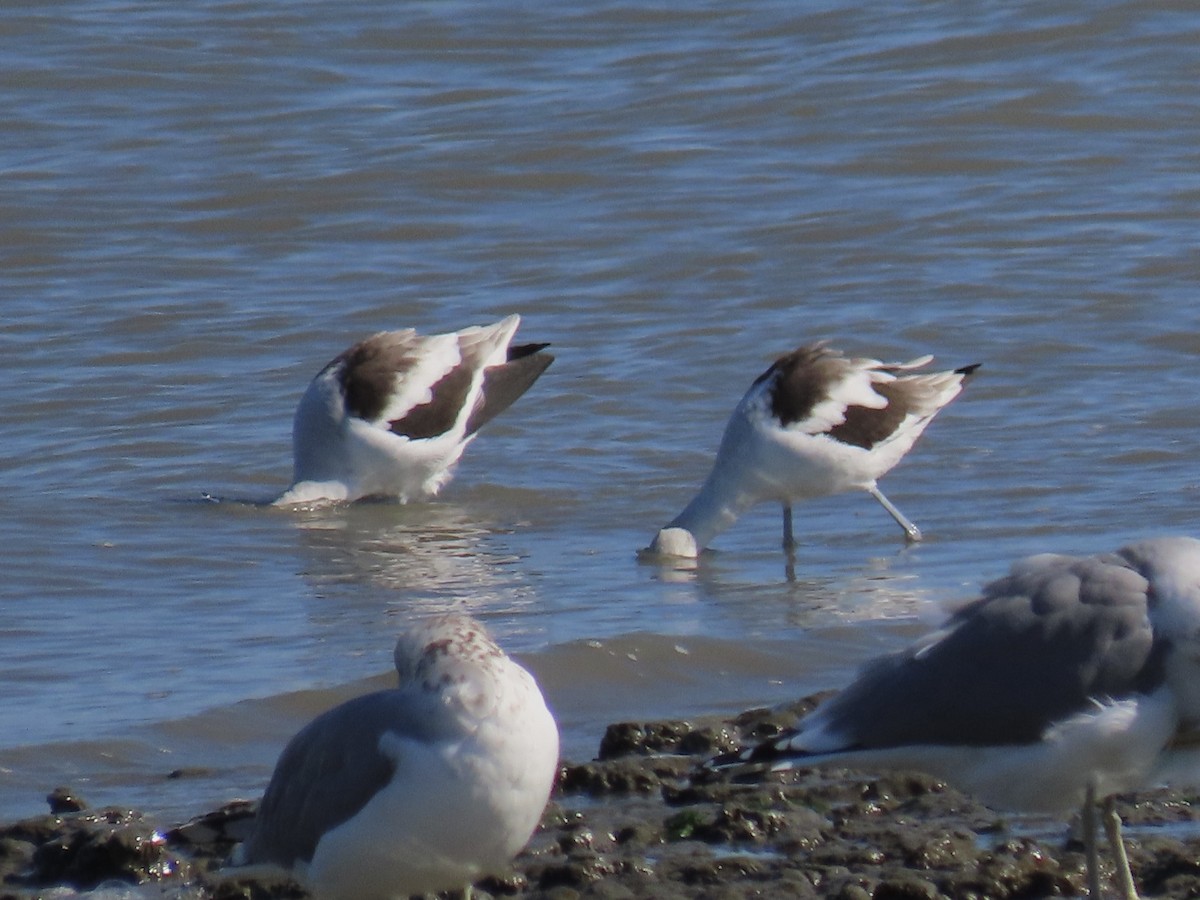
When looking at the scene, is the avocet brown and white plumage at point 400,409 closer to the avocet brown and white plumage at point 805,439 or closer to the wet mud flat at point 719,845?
the avocet brown and white plumage at point 805,439

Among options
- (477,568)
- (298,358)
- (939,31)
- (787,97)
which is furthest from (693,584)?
(939,31)

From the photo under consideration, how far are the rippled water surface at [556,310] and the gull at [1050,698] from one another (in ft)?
2.30

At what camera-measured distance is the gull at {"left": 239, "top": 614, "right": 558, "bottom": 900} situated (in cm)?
443

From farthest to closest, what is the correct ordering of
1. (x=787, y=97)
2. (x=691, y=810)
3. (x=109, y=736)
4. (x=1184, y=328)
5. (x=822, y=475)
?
(x=787, y=97) < (x=1184, y=328) < (x=822, y=475) < (x=109, y=736) < (x=691, y=810)

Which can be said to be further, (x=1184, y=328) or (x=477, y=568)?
(x=1184, y=328)

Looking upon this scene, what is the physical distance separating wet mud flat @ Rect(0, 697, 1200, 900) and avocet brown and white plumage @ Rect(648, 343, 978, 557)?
3805 millimetres

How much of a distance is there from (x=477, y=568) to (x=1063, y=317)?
501 cm

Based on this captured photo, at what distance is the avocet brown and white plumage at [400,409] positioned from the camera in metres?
10.9

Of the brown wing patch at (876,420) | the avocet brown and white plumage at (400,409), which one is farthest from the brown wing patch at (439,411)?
the brown wing patch at (876,420)

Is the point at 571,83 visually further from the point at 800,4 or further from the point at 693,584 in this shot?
the point at 693,584

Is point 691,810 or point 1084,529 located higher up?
point 691,810

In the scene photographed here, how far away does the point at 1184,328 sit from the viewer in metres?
12.4

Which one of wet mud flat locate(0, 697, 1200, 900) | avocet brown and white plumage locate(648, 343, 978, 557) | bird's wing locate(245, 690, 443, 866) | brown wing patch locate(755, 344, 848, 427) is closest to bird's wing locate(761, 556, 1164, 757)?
wet mud flat locate(0, 697, 1200, 900)

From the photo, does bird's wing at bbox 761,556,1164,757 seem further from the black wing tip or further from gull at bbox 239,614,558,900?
the black wing tip
